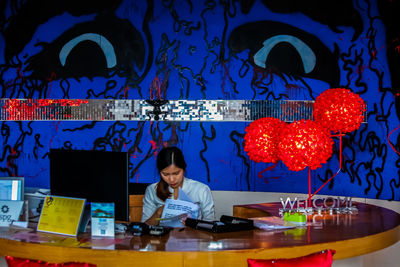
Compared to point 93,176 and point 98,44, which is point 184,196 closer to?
point 93,176

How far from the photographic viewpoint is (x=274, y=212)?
137 inches

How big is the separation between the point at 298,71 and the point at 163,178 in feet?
6.26

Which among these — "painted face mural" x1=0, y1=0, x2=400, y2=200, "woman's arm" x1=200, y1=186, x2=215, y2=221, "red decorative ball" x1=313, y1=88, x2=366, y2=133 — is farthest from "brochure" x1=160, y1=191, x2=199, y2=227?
"painted face mural" x1=0, y1=0, x2=400, y2=200

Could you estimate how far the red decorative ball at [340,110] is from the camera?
11.4 feet

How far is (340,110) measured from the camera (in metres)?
3.46

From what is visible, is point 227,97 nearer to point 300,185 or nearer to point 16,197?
point 300,185

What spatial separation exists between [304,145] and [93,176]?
1340 millimetres

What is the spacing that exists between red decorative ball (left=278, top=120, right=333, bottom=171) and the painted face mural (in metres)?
1.53

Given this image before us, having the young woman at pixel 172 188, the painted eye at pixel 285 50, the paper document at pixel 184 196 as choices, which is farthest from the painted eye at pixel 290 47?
the paper document at pixel 184 196

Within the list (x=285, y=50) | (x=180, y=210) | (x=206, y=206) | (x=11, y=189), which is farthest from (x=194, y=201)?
(x=285, y=50)

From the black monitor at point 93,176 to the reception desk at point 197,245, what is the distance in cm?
21

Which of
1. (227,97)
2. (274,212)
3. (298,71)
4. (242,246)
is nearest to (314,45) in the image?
(298,71)

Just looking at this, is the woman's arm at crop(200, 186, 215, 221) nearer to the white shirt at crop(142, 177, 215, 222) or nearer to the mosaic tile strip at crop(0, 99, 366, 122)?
the white shirt at crop(142, 177, 215, 222)

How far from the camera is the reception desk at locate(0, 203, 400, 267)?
2.28 metres
